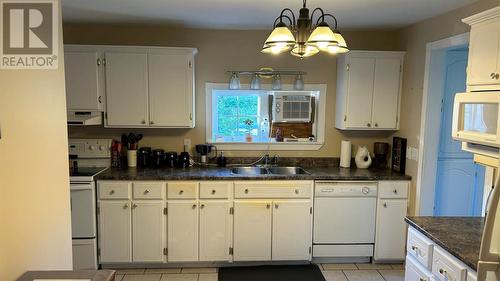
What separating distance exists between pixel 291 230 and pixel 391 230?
1.00 meters

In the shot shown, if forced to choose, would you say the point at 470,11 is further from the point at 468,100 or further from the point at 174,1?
the point at 174,1

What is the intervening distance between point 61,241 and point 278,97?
277cm

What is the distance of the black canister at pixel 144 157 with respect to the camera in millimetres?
3873

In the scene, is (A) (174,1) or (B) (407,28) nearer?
(A) (174,1)

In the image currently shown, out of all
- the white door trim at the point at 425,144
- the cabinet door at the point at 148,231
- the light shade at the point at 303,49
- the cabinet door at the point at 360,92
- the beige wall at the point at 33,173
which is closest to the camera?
the beige wall at the point at 33,173

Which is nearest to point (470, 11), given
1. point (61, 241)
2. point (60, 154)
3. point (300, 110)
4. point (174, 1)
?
point (300, 110)

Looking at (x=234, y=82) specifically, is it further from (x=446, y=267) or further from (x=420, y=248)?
(x=446, y=267)

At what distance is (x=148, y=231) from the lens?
3.41 meters

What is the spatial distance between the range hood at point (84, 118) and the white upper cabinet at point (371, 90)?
98.9 inches

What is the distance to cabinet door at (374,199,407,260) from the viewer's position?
353cm

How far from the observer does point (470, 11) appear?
2768 mm

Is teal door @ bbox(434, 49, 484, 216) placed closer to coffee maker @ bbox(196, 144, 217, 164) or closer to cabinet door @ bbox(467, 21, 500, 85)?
cabinet door @ bbox(467, 21, 500, 85)

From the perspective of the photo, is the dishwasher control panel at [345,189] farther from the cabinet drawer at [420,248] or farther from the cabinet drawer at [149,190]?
the cabinet drawer at [149,190]

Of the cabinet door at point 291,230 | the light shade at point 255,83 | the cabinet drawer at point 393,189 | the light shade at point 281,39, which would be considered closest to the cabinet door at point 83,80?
the light shade at point 255,83
